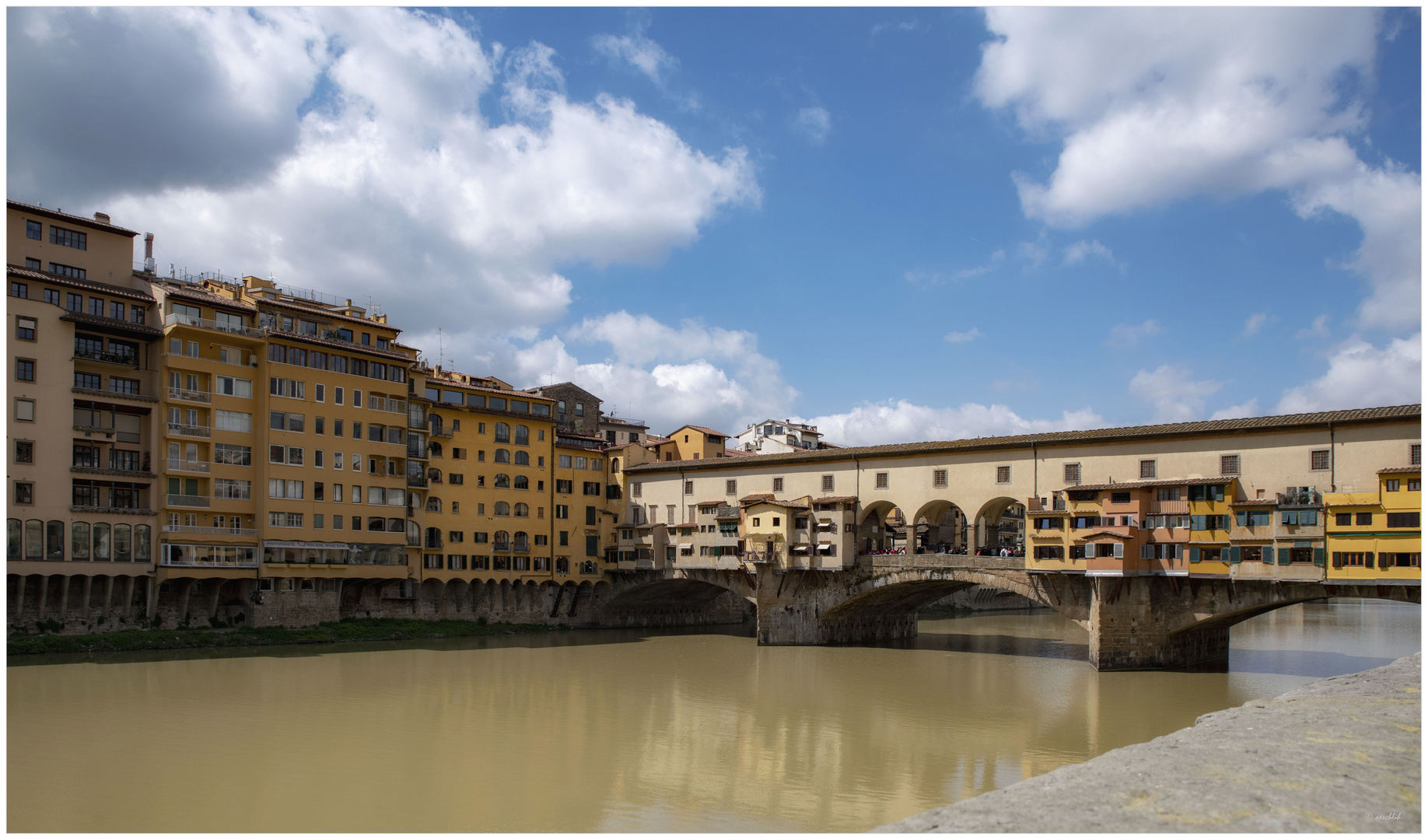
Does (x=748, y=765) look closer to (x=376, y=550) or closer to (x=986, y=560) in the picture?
(x=986, y=560)

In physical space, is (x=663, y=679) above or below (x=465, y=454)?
below

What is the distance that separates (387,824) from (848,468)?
→ 131 ft

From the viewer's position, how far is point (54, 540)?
45719mm

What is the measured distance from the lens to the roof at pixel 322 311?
5450cm

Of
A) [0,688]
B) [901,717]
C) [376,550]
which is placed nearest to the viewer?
[0,688]

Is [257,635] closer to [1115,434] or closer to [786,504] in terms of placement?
[786,504]

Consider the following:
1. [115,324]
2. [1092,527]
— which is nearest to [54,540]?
[115,324]

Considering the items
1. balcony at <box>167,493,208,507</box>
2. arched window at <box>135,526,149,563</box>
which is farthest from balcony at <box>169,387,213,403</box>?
arched window at <box>135,526,149,563</box>

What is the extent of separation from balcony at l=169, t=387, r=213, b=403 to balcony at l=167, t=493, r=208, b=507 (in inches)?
182

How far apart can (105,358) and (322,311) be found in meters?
11.3

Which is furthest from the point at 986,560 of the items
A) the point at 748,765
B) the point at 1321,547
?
the point at 748,765

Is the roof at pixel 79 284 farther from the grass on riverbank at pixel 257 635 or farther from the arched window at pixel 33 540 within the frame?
the grass on riverbank at pixel 257 635

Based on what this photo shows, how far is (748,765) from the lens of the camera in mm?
27047

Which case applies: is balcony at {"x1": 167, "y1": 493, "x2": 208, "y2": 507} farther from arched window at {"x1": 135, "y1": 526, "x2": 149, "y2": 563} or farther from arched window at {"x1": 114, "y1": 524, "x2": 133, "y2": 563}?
arched window at {"x1": 114, "y1": 524, "x2": 133, "y2": 563}
